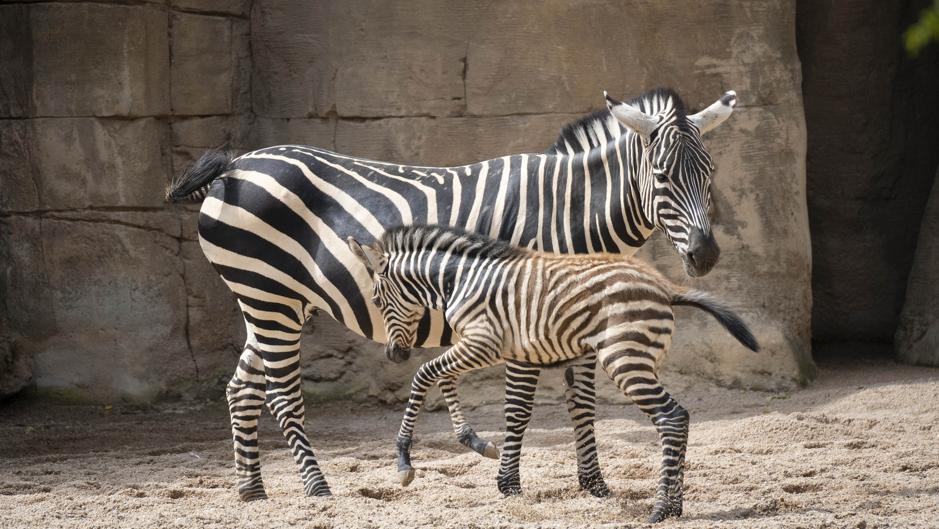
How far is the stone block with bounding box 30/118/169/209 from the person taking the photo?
9.28 meters

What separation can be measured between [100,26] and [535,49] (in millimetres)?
3503

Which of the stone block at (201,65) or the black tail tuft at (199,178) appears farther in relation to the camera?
the stone block at (201,65)

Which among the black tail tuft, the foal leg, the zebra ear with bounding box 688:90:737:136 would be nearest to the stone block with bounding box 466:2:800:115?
the zebra ear with bounding box 688:90:737:136

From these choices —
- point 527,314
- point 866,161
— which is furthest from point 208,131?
point 866,161

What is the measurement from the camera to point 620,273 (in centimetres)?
545

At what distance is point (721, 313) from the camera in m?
5.39

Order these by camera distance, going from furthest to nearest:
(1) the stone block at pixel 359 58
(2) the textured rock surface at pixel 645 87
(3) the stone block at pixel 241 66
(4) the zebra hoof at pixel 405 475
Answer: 1. (3) the stone block at pixel 241 66
2. (1) the stone block at pixel 359 58
3. (2) the textured rock surface at pixel 645 87
4. (4) the zebra hoof at pixel 405 475

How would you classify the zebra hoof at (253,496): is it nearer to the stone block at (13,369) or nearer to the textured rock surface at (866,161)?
the stone block at (13,369)

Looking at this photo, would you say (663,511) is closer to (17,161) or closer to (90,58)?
(90,58)

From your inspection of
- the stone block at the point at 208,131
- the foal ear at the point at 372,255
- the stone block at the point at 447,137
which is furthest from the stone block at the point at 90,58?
the foal ear at the point at 372,255

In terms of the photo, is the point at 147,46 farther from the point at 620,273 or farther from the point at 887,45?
the point at 887,45

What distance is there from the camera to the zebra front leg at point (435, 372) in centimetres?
574

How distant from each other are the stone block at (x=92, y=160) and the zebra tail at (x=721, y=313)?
550 cm

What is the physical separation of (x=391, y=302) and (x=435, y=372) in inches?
20.9
